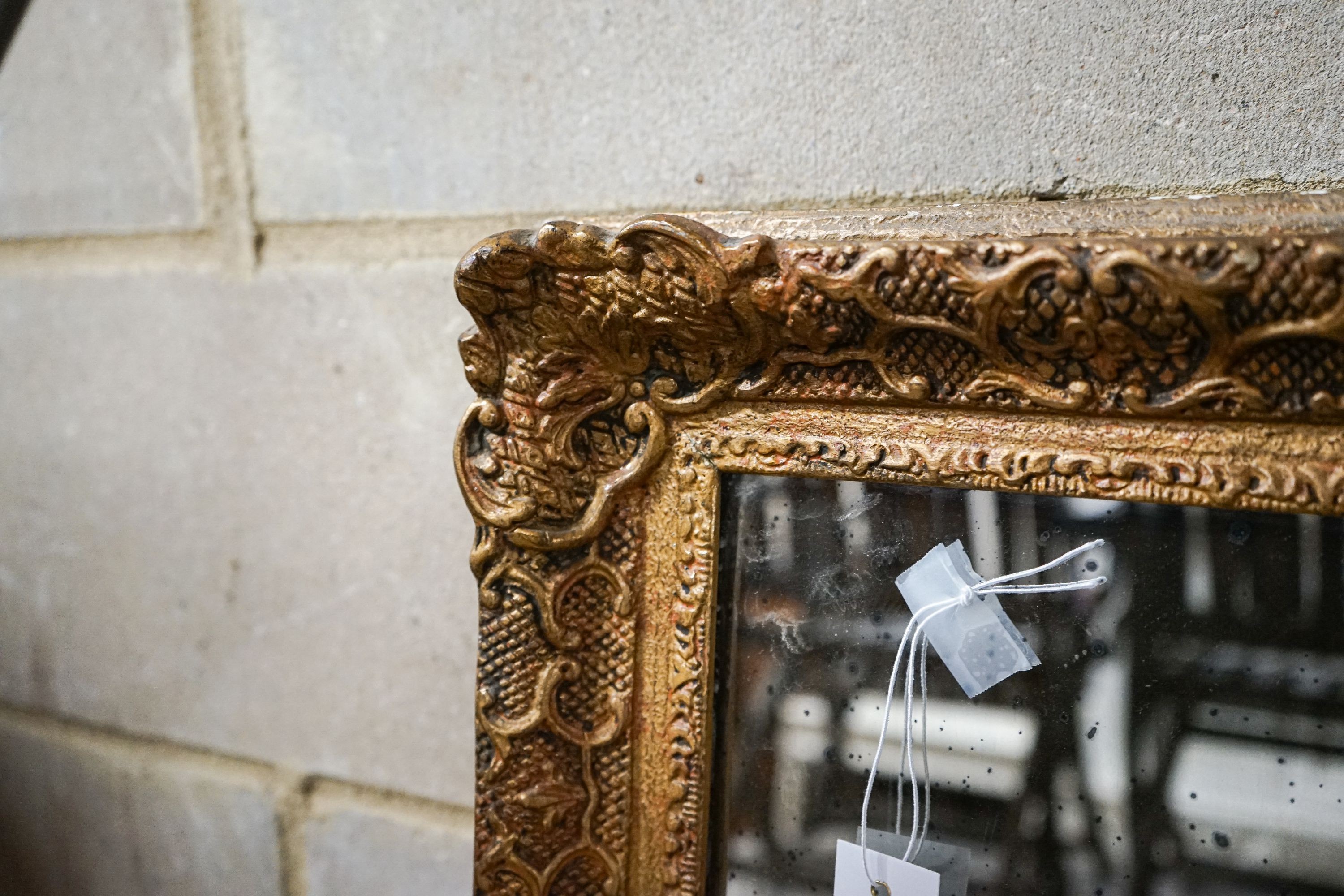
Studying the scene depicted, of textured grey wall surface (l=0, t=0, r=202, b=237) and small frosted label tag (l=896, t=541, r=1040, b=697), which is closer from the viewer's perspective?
small frosted label tag (l=896, t=541, r=1040, b=697)

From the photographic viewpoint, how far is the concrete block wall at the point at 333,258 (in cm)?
49

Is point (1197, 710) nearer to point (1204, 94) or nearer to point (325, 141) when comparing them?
point (1204, 94)

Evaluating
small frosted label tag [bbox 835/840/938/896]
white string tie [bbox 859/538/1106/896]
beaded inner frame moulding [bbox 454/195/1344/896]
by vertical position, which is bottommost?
small frosted label tag [bbox 835/840/938/896]

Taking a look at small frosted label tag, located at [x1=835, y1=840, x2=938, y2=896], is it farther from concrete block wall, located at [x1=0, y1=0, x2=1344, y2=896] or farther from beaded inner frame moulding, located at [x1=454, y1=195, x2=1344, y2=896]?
concrete block wall, located at [x1=0, y1=0, x2=1344, y2=896]

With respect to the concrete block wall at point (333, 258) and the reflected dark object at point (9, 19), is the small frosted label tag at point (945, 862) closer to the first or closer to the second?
the concrete block wall at point (333, 258)

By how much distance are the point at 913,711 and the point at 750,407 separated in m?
0.17

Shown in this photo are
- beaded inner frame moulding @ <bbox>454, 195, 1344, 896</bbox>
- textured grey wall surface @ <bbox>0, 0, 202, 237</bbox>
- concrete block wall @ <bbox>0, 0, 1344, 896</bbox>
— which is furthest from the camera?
textured grey wall surface @ <bbox>0, 0, 202, 237</bbox>

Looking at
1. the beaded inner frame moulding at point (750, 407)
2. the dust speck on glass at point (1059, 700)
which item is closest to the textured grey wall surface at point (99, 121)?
the beaded inner frame moulding at point (750, 407)

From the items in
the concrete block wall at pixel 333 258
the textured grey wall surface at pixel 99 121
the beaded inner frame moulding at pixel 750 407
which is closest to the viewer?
the beaded inner frame moulding at pixel 750 407

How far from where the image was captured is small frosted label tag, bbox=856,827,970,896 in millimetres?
445

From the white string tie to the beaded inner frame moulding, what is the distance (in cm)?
5

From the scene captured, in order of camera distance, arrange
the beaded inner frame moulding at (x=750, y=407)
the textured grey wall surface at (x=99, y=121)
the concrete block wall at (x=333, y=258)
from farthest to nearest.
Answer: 1. the textured grey wall surface at (x=99, y=121)
2. the concrete block wall at (x=333, y=258)
3. the beaded inner frame moulding at (x=750, y=407)

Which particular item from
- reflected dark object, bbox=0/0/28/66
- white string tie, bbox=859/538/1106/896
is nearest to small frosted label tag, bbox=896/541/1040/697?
white string tie, bbox=859/538/1106/896

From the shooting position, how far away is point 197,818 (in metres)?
0.78
